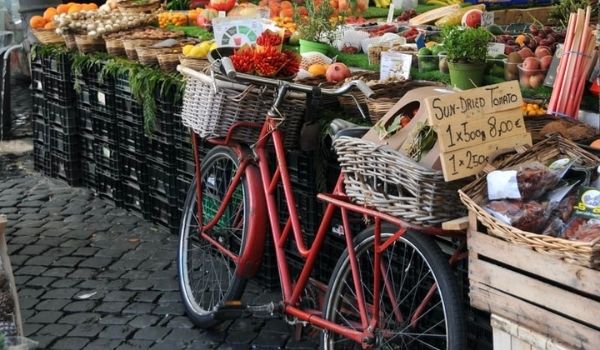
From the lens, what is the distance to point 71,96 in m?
7.79

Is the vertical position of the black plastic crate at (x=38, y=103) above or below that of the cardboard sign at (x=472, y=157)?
below

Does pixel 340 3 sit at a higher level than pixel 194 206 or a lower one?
higher

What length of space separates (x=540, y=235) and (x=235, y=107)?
2.15 m

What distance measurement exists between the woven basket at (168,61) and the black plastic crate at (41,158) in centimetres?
222

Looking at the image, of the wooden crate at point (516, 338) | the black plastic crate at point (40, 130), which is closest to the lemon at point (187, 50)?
the black plastic crate at point (40, 130)

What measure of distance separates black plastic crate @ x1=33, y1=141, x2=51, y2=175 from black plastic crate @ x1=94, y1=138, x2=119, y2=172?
3.14 ft

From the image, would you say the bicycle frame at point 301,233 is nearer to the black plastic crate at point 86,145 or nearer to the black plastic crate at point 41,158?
the black plastic crate at point 86,145

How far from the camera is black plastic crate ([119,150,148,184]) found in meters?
6.93

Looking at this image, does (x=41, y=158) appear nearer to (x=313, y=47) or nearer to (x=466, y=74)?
(x=313, y=47)

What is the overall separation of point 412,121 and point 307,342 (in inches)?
68.3

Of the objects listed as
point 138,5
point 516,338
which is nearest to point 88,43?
point 138,5

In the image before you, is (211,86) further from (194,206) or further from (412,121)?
(412,121)

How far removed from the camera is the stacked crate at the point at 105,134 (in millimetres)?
7215

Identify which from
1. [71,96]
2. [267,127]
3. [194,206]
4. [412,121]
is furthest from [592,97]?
[71,96]
